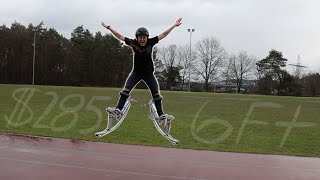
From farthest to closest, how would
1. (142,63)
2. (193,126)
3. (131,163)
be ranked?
(193,126) < (131,163) < (142,63)

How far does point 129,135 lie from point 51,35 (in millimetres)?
51042

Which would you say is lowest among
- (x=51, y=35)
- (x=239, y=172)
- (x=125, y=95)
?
(x=239, y=172)

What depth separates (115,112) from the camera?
732 cm

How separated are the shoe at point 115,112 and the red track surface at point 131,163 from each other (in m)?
6.12

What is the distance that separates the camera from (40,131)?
22.3 metres

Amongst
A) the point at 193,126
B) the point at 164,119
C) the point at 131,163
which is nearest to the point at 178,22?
the point at 164,119

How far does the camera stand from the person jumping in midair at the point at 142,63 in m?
7.00

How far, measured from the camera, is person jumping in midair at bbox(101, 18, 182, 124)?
23.0 feet

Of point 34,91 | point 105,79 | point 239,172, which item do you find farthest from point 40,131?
point 34,91

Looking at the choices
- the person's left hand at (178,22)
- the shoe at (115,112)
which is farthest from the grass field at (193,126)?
the person's left hand at (178,22)

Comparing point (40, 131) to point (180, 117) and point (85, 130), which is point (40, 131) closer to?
point (85, 130)

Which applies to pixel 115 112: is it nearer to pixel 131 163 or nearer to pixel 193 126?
pixel 131 163

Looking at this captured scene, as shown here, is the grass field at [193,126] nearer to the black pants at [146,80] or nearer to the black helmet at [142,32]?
the black pants at [146,80]

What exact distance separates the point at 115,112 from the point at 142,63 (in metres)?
0.99
